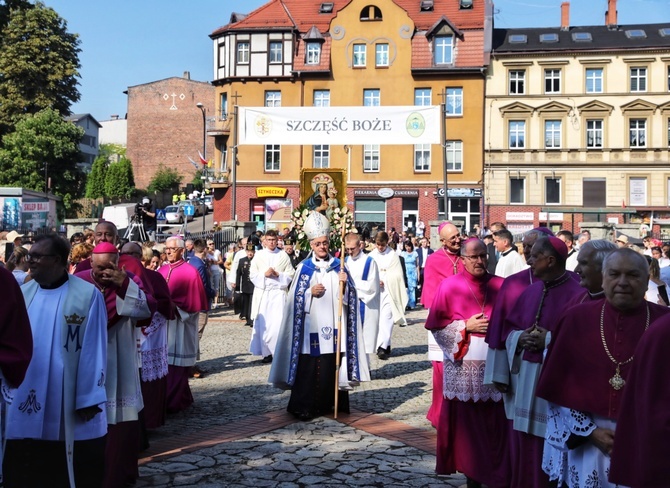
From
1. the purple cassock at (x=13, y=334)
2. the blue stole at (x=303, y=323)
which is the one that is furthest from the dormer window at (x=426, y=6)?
the purple cassock at (x=13, y=334)

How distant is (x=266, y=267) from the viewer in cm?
1434

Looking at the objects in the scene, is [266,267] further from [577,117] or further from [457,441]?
[577,117]

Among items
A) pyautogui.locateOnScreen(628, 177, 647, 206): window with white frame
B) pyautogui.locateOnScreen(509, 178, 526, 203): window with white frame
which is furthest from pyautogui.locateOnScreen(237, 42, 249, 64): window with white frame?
pyautogui.locateOnScreen(628, 177, 647, 206): window with white frame

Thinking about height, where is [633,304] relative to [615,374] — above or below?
above

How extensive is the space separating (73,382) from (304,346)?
465 cm

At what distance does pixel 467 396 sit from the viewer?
6.90 metres

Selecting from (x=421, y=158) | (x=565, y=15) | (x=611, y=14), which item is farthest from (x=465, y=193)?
(x=611, y=14)

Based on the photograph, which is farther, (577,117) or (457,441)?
(577,117)

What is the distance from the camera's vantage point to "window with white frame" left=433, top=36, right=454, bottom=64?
48438mm

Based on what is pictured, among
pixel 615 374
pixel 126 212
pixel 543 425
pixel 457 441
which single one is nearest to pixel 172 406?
pixel 457 441

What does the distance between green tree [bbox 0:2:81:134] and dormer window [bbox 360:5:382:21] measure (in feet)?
55.5

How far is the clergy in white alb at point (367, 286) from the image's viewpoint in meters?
13.3

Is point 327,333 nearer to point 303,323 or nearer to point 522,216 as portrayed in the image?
point 303,323

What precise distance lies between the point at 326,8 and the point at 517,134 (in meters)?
14.0
